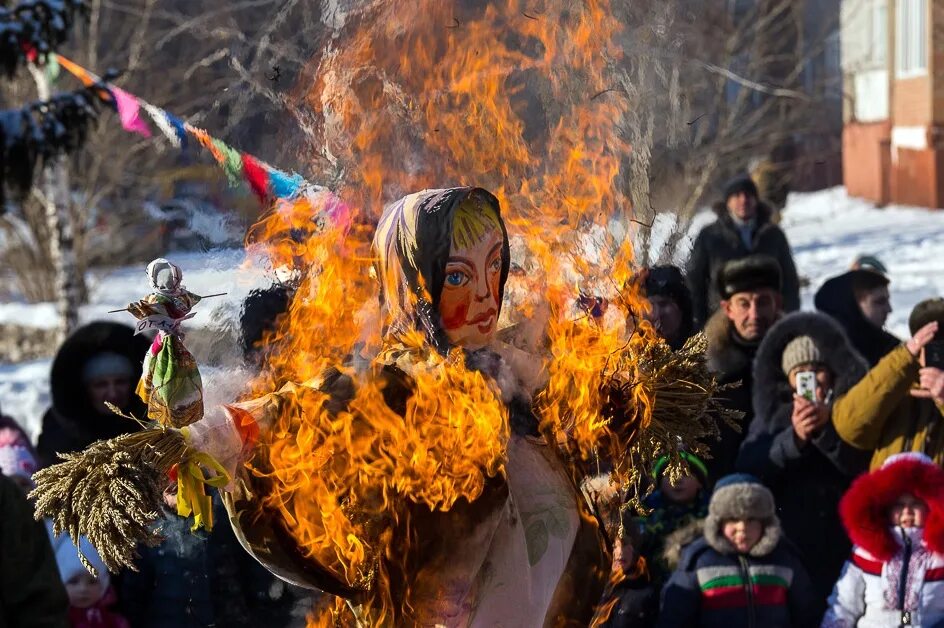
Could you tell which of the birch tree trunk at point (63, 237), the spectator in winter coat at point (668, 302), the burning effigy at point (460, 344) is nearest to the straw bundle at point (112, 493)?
the burning effigy at point (460, 344)

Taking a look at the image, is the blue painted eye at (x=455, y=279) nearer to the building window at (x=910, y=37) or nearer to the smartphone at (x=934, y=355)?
the smartphone at (x=934, y=355)

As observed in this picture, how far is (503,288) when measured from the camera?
2.70m

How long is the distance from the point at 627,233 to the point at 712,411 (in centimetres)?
48

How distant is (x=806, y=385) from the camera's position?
4.68 metres

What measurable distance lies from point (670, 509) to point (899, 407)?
1004 mm

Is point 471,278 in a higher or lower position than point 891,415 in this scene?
higher

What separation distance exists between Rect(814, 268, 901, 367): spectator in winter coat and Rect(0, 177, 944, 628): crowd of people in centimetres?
69

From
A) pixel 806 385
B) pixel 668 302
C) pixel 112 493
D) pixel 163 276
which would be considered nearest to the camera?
pixel 112 493

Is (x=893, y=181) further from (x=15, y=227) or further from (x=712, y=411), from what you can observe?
(x=712, y=411)

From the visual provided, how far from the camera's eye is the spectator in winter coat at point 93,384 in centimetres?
474

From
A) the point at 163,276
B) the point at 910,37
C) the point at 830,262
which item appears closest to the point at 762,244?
the point at 163,276

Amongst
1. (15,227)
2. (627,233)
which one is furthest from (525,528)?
(15,227)

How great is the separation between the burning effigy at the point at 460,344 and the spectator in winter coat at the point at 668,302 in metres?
0.11

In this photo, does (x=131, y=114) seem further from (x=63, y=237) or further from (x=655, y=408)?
(x=63, y=237)
